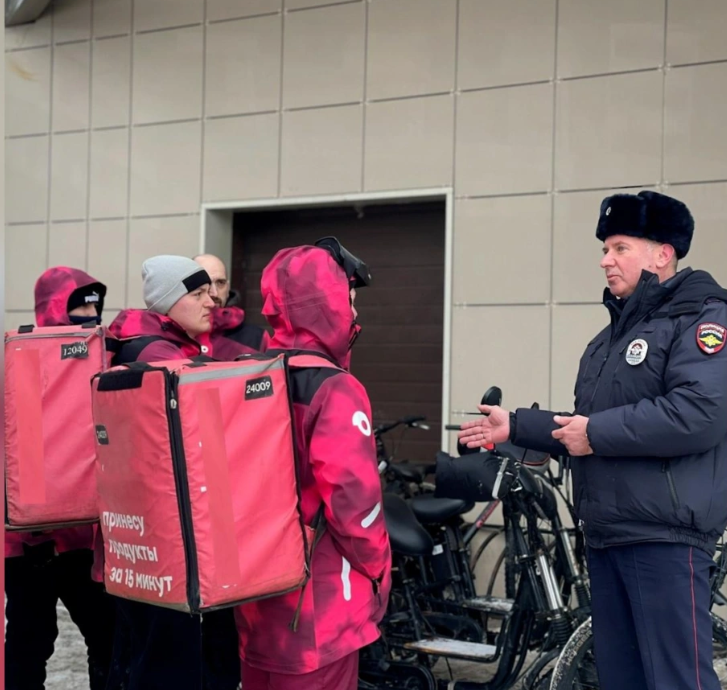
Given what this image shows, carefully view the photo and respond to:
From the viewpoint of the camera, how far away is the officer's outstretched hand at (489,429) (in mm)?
3455

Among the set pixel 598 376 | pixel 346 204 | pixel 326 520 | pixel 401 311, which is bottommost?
pixel 326 520

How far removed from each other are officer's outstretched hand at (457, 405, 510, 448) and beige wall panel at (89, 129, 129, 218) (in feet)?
16.4

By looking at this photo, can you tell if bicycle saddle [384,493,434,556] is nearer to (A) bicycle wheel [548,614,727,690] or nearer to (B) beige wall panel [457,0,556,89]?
(A) bicycle wheel [548,614,727,690]

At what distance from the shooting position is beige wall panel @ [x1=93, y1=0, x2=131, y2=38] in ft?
25.5

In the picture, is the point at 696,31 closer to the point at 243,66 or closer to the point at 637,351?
the point at 243,66

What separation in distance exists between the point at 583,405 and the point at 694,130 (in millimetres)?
3334

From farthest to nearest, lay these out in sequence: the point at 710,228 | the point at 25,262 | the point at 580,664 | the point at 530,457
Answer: the point at 25,262
the point at 710,228
the point at 530,457
the point at 580,664

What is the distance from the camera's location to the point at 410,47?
6.80 meters

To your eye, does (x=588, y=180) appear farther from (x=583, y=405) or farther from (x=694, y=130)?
(x=583, y=405)

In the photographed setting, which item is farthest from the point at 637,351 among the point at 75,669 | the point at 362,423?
the point at 75,669

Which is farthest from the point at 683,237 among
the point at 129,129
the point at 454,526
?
the point at 129,129

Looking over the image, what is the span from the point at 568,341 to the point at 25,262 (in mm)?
4528

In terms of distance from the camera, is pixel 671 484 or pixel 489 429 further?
pixel 489 429

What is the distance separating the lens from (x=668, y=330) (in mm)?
3117
